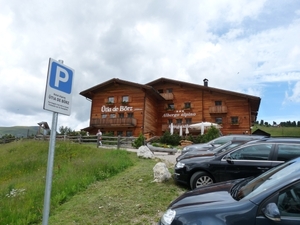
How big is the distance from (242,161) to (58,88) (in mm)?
5019

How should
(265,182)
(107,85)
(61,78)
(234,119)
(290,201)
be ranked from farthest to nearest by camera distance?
(107,85)
(234,119)
(61,78)
(265,182)
(290,201)

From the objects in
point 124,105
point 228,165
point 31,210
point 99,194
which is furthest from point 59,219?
point 124,105

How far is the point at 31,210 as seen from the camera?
20.5 ft

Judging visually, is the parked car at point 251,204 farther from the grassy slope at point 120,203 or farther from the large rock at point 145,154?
the large rock at point 145,154

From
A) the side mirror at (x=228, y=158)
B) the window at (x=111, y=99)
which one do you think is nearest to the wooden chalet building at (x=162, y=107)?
the window at (x=111, y=99)

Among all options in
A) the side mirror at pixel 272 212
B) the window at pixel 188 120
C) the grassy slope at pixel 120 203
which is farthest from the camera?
the window at pixel 188 120

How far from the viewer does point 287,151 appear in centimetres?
607

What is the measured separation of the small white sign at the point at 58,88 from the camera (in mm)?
3133

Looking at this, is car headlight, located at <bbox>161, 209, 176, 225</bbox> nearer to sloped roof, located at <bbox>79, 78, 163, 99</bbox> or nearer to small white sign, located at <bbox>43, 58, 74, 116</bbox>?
small white sign, located at <bbox>43, 58, 74, 116</bbox>

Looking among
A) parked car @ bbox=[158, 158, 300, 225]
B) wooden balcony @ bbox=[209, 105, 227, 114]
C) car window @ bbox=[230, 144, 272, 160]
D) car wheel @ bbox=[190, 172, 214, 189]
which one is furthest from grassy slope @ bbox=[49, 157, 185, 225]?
wooden balcony @ bbox=[209, 105, 227, 114]

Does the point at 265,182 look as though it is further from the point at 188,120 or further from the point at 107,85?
the point at 107,85

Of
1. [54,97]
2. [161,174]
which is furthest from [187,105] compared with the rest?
[54,97]

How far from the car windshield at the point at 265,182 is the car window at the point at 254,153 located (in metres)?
3.19

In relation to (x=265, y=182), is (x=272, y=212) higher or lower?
lower
